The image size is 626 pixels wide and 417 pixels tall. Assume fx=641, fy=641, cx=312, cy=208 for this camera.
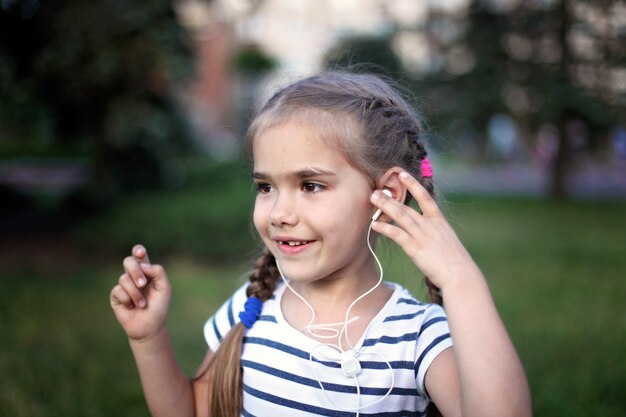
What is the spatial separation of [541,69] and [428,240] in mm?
13560

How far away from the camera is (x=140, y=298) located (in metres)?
1.76

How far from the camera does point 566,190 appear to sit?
46.9ft

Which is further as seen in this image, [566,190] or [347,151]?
[566,190]

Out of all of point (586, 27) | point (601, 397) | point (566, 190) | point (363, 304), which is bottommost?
point (601, 397)

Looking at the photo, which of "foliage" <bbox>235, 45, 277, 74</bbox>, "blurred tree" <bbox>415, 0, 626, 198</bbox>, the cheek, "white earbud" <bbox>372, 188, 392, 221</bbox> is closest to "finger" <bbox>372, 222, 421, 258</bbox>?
"white earbud" <bbox>372, 188, 392, 221</bbox>

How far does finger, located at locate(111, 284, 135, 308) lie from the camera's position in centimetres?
174

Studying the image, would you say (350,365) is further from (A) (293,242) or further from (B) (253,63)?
(B) (253,63)

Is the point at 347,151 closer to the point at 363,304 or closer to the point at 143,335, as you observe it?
the point at 363,304

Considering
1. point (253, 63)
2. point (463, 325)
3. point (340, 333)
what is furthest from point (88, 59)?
point (253, 63)

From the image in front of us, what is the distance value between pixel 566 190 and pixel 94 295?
38.3ft

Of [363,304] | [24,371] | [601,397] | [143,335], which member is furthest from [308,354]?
[24,371]

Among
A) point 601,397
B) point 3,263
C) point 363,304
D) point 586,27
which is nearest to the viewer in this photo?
point 363,304

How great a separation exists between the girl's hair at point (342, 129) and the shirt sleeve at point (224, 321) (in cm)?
6

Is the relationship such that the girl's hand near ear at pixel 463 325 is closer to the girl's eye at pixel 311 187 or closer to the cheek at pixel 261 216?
the girl's eye at pixel 311 187
